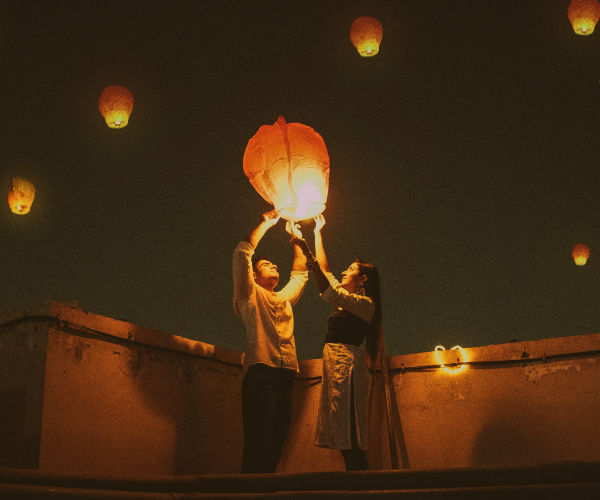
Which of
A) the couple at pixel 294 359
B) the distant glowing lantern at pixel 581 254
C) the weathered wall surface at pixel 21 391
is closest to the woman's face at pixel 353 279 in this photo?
the couple at pixel 294 359

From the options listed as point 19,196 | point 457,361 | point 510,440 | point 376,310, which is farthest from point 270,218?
point 19,196

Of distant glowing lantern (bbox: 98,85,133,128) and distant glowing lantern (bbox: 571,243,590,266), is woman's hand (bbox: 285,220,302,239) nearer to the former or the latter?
distant glowing lantern (bbox: 98,85,133,128)

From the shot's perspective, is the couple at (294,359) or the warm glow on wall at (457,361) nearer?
the couple at (294,359)

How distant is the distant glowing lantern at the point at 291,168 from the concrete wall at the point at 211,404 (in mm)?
1179

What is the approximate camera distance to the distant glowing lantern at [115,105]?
748 cm

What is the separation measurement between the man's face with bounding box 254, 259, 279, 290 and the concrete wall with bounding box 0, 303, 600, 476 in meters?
0.66

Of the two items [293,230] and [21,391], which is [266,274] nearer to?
[293,230]

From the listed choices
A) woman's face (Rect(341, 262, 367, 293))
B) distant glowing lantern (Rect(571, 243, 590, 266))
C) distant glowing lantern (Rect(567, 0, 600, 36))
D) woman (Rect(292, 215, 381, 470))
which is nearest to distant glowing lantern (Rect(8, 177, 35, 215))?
woman (Rect(292, 215, 381, 470))

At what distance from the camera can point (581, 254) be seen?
13141 mm

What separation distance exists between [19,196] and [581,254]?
1071 cm

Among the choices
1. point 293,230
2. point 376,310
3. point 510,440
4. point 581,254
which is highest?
point 581,254

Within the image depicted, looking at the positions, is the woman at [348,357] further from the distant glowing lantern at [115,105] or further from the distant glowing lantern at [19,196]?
the distant glowing lantern at [19,196]

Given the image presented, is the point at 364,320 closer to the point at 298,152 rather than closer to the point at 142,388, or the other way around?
the point at 298,152

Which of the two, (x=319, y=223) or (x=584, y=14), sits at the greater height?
(x=584, y=14)
